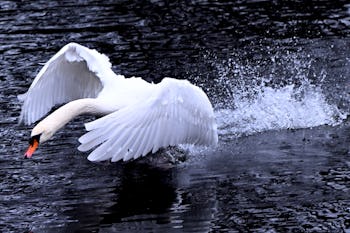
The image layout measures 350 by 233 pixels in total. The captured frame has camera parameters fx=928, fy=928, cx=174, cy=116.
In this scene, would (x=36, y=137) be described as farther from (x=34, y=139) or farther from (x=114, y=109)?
(x=114, y=109)

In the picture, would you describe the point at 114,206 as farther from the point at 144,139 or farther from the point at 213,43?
the point at 213,43

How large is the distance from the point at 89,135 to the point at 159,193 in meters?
1.47

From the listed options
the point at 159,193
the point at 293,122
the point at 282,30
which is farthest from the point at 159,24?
the point at 159,193

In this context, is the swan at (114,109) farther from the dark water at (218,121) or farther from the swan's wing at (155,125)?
the dark water at (218,121)

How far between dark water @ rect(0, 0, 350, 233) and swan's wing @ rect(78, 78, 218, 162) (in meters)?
0.59

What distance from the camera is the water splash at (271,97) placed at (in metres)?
12.3

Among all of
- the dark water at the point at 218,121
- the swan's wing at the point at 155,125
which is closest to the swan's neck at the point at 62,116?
the swan's wing at the point at 155,125

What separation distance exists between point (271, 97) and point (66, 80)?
292 cm

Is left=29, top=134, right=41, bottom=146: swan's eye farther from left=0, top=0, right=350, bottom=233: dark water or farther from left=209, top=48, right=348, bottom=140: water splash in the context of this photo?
left=209, top=48, right=348, bottom=140: water splash

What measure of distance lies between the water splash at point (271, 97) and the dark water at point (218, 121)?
0.08 ft

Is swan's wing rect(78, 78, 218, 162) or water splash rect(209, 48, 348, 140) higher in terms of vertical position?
swan's wing rect(78, 78, 218, 162)

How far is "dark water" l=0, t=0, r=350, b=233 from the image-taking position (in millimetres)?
9422

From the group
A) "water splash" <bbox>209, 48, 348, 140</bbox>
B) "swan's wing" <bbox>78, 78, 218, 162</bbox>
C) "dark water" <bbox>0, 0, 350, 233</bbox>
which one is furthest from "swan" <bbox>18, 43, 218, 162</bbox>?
"water splash" <bbox>209, 48, 348, 140</bbox>

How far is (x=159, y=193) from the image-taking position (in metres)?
10.2
